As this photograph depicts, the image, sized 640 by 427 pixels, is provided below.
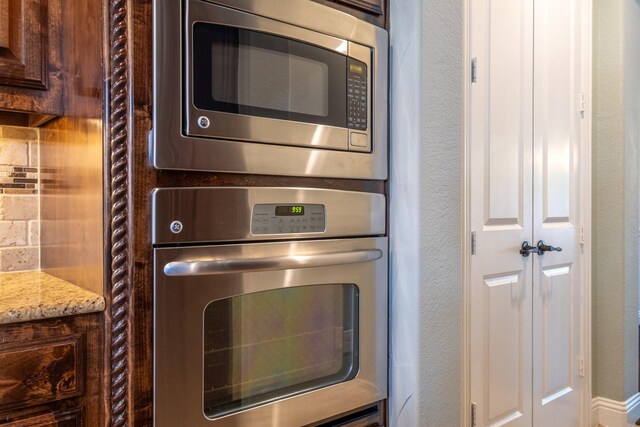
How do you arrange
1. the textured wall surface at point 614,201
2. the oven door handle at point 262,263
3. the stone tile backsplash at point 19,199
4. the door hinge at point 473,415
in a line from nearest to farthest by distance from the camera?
the oven door handle at point 262,263 < the stone tile backsplash at point 19,199 < the door hinge at point 473,415 < the textured wall surface at point 614,201

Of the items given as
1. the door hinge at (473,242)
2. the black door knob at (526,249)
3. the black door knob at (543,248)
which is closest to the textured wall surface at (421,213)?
the door hinge at (473,242)

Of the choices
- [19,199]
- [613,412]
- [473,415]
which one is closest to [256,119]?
[19,199]

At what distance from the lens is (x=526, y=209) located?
1988 millimetres

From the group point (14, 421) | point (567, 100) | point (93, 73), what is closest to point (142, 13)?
point (93, 73)

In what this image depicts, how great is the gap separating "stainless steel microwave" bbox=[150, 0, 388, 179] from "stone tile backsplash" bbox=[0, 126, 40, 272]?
811mm

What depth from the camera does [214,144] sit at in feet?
3.38

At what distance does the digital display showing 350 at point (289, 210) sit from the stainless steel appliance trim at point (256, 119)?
162 mm

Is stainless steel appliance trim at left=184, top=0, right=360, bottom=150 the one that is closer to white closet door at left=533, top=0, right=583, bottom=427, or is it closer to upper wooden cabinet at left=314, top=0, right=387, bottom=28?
upper wooden cabinet at left=314, top=0, right=387, bottom=28

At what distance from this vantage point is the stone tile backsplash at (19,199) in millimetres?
1460

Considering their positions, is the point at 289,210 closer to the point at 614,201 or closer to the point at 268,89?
the point at 268,89

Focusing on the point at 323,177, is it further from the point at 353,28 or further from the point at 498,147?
the point at 498,147

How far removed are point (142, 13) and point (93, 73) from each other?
195 millimetres

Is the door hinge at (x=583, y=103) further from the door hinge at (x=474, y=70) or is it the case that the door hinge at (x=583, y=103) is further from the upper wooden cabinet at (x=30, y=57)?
the upper wooden cabinet at (x=30, y=57)

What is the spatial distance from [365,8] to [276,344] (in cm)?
100
